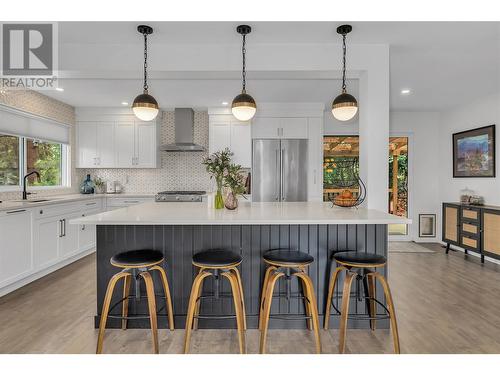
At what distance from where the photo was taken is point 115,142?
211 inches

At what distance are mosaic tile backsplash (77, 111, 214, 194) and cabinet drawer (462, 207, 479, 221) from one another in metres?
4.09

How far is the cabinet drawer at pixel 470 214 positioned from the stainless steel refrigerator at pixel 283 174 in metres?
2.40

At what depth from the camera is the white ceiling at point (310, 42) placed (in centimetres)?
260

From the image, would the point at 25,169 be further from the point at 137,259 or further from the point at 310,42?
the point at 310,42

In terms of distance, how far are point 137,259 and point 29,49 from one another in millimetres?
2316

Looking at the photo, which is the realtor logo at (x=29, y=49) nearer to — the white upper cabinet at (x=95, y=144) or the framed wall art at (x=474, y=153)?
the white upper cabinet at (x=95, y=144)

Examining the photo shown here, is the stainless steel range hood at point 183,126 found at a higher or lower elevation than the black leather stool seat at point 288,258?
higher

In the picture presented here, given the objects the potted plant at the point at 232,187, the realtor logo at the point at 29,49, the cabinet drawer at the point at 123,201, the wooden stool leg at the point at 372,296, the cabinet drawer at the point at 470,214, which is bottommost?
the wooden stool leg at the point at 372,296

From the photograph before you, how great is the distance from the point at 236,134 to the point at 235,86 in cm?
113

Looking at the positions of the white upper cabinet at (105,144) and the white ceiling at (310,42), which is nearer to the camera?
the white ceiling at (310,42)

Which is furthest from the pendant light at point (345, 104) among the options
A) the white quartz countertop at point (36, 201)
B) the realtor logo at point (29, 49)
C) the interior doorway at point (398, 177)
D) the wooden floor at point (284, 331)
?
the interior doorway at point (398, 177)

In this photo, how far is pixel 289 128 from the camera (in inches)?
206

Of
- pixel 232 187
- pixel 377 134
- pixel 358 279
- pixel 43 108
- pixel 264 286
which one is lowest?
pixel 264 286

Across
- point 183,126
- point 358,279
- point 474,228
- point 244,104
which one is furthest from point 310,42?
point 474,228
